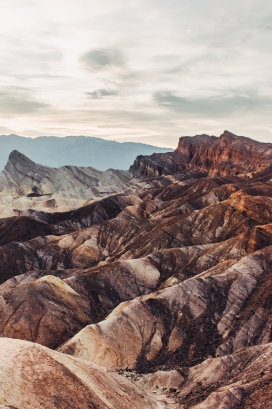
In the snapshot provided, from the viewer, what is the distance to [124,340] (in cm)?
4953

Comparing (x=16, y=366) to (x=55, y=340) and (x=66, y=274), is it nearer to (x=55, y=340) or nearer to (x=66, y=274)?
(x=55, y=340)

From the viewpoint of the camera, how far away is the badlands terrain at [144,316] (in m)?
33.4

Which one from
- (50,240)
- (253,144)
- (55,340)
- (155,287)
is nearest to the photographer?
(55,340)

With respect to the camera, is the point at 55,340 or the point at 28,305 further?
the point at 28,305

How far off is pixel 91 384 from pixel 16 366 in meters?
6.87

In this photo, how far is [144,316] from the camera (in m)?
52.8

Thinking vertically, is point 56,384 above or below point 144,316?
above

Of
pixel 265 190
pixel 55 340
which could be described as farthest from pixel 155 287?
pixel 265 190

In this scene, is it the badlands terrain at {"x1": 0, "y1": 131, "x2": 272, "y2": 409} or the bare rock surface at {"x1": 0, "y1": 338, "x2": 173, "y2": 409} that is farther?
the badlands terrain at {"x1": 0, "y1": 131, "x2": 272, "y2": 409}

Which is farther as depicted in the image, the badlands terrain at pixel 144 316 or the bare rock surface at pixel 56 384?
the badlands terrain at pixel 144 316

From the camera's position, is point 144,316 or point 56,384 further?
point 144,316

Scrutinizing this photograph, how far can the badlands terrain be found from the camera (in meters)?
33.4

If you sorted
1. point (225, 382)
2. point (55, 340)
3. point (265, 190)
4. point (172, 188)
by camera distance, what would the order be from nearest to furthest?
point (225, 382), point (55, 340), point (265, 190), point (172, 188)

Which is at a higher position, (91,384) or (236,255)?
(236,255)
